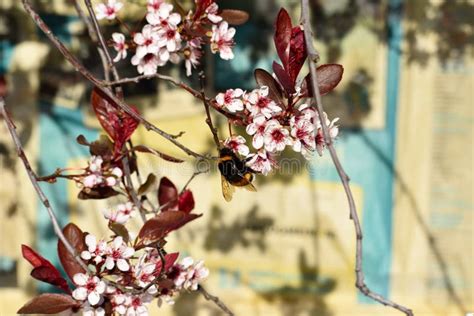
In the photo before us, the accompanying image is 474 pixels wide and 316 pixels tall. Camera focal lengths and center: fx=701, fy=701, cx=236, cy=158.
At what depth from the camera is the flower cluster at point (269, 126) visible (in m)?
1.44

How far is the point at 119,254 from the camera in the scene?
1.48 m

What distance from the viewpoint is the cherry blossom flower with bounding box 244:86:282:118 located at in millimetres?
1439

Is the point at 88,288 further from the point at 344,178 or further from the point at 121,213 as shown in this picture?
the point at 344,178

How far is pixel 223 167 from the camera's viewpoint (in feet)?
4.96

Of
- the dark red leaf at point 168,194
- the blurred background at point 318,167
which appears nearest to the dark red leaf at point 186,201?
the dark red leaf at point 168,194

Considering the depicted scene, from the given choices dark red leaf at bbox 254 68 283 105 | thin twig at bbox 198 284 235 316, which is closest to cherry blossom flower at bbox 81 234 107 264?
thin twig at bbox 198 284 235 316

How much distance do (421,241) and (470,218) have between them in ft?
0.66

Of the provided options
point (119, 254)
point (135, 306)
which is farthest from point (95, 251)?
point (135, 306)

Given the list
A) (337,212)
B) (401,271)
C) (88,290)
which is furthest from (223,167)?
(401,271)

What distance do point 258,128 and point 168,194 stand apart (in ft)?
1.77

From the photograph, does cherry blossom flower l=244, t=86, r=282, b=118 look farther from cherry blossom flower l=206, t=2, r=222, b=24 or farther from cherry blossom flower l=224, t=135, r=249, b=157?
cherry blossom flower l=206, t=2, r=222, b=24

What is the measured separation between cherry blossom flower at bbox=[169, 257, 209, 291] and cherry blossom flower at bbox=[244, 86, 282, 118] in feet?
1.58

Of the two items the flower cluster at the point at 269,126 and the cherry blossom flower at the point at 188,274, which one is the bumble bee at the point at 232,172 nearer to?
the flower cluster at the point at 269,126

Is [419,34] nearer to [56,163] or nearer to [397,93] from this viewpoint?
[397,93]
